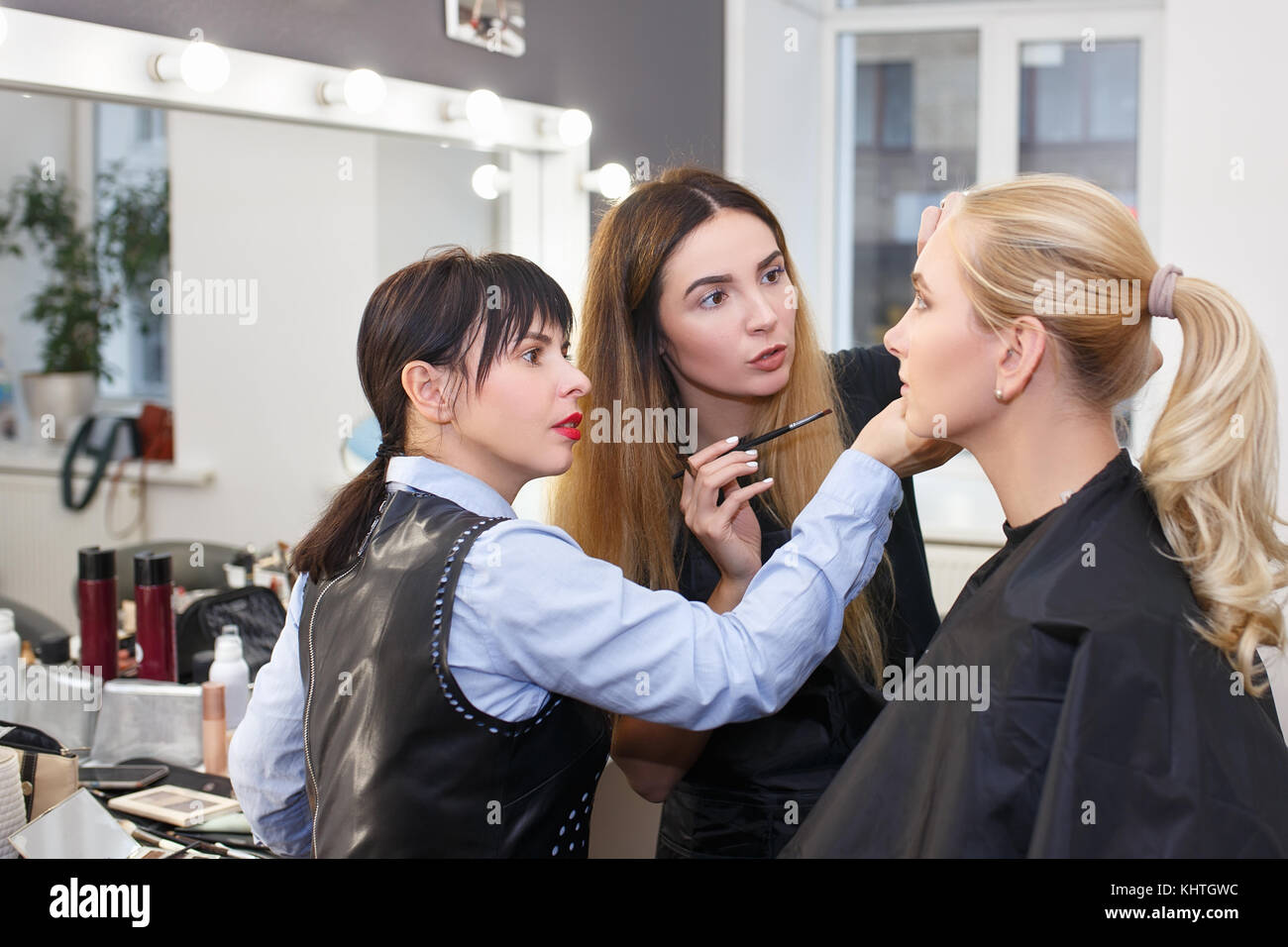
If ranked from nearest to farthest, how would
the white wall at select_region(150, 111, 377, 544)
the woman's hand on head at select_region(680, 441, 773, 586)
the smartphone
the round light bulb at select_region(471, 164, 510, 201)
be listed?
the woman's hand on head at select_region(680, 441, 773, 586)
the smartphone
the white wall at select_region(150, 111, 377, 544)
the round light bulb at select_region(471, 164, 510, 201)

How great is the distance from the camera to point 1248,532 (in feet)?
3.11

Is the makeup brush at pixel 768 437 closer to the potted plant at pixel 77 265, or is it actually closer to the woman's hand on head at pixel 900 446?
the woman's hand on head at pixel 900 446

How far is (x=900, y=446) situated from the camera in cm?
108

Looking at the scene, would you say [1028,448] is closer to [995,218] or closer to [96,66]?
[995,218]

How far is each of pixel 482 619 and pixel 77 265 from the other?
3.63 ft

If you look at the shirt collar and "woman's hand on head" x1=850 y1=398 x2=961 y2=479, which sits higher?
"woman's hand on head" x1=850 y1=398 x2=961 y2=479

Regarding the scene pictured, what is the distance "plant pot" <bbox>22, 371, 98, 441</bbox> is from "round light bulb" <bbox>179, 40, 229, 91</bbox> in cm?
44

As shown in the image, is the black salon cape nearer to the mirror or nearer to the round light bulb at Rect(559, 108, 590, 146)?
the mirror

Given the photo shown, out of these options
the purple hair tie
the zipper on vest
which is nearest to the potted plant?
the zipper on vest

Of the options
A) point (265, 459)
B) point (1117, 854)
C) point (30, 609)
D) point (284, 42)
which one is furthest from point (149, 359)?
point (1117, 854)

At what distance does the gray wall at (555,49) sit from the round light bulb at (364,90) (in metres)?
0.05

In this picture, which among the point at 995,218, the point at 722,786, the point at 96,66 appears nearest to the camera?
the point at 995,218

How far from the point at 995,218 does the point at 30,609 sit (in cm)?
143

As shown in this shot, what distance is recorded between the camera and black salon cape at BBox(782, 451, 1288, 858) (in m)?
0.88
